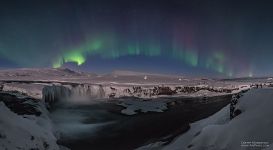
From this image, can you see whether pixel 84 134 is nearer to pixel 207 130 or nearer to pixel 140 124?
pixel 140 124

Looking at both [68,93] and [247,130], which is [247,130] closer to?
[247,130]

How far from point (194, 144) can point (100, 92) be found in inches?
4170

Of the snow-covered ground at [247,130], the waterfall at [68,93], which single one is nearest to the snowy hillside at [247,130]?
the snow-covered ground at [247,130]

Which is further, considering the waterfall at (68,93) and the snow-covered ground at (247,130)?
the waterfall at (68,93)

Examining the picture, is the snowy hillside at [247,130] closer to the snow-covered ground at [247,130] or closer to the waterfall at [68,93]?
the snow-covered ground at [247,130]

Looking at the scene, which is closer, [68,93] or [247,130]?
[247,130]

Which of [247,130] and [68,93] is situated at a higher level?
[247,130]

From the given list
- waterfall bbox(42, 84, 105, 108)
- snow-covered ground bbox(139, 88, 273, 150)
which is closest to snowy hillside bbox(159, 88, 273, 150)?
snow-covered ground bbox(139, 88, 273, 150)

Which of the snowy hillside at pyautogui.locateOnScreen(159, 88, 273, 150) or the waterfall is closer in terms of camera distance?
the snowy hillside at pyautogui.locateOnScreen(159, 88, 273, 150)

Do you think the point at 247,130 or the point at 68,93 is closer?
the point at 247,130

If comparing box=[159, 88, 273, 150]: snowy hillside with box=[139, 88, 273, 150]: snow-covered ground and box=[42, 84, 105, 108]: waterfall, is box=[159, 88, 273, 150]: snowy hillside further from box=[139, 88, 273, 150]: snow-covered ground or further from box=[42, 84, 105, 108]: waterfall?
box=[42, 84, 105, 108]: waterfall

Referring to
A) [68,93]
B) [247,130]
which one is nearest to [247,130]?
[247,130]

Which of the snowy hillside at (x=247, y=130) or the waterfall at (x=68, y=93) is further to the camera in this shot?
the waterfall at (x=68, y=93)

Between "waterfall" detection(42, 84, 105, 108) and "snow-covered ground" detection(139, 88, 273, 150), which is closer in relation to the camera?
"snow-covered ground" detection(139, 88, 273, 150)
